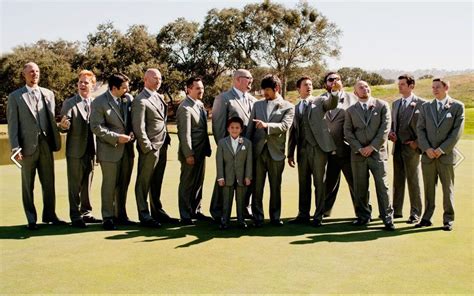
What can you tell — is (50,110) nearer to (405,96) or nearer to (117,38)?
(405,96)

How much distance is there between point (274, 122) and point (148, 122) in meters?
1.41

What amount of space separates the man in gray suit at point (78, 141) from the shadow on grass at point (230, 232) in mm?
312

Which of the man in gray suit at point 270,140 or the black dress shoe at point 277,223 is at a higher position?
the man in gray suit at point 270,140

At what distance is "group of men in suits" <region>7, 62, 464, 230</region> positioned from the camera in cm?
592

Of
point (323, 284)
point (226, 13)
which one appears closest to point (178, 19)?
point (226, 13)

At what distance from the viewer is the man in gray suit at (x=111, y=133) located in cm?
584

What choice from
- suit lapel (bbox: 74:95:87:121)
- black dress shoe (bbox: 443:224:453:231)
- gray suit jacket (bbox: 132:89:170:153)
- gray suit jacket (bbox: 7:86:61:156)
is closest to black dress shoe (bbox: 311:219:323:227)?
black dress shoe (bbox: 443:224:453:231)

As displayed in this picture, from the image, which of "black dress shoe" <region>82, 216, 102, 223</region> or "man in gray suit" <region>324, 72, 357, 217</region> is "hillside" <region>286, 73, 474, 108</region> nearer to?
"man in gray suit" <region>324, 72, 357, 217</region>

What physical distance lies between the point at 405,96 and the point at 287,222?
2.12m

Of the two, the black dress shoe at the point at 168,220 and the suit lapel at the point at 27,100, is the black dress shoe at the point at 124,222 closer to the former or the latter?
the black dress shoe at the point at 168,220

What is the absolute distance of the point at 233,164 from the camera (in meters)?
6.00

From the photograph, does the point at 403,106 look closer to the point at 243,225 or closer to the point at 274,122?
the point at 274,122

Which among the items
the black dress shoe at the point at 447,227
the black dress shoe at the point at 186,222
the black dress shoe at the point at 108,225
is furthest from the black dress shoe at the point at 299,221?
the black dress shoe at the point at 108,225

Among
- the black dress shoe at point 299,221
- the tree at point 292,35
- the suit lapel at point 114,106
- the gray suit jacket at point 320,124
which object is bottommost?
the black dress shoe at point 299,221
